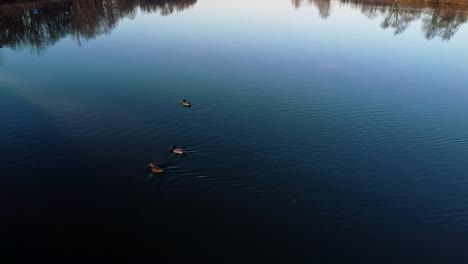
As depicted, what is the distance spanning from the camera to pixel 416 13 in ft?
205

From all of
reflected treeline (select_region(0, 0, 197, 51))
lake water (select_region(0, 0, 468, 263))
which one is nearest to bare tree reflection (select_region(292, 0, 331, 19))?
reflected treeline (select_region(0, 0, 197, 51))

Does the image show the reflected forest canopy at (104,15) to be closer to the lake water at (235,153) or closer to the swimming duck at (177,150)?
the lake water at (235,153)

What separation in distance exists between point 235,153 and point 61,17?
48.9 metres

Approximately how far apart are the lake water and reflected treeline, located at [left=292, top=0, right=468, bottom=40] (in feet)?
47.3

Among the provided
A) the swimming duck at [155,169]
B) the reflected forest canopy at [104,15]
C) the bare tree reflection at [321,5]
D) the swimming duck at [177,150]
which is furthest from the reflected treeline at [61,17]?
the swimming duck at [155,169]

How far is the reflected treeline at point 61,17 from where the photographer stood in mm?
40438

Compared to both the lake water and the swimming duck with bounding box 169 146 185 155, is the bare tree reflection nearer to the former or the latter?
the lake water

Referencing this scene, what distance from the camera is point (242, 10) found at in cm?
6325

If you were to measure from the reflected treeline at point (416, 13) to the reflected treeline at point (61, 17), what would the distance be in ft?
116

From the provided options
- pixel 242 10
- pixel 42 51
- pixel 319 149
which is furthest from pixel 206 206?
pixel 242 10

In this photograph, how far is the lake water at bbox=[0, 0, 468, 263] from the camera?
12.4 metres

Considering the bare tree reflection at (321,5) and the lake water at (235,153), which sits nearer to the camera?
the lake water at (235,153)

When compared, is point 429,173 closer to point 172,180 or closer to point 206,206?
point 206,206

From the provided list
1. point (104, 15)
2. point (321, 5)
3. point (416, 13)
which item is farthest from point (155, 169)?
point (321, 5)
